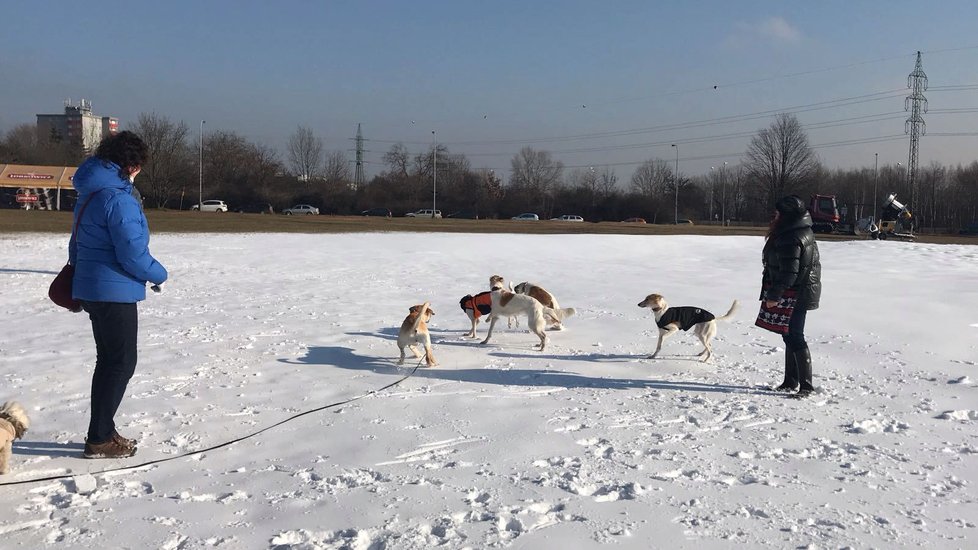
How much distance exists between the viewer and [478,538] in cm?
336

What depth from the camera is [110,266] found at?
420 cm

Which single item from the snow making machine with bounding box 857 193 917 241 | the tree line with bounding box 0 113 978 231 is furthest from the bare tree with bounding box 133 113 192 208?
the snow making machine with bounding box 857 193 917 241

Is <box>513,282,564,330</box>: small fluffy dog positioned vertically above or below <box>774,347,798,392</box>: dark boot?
above

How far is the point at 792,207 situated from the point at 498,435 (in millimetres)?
3279

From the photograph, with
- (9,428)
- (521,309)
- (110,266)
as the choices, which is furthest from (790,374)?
(9,428)

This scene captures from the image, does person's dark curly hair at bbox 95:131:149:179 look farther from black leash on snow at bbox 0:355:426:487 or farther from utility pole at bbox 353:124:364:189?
utility pole at bbox 353:124:364:189

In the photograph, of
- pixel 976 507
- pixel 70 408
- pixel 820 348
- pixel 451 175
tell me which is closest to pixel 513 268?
pixel 820 348

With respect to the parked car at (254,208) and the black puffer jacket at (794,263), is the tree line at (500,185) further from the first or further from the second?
the black puffer jacket at (794,263)

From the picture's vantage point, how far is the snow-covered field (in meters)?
3.49

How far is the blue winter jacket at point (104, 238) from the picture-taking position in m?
4.14

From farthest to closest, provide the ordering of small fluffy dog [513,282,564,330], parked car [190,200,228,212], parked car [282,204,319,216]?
parked car [282,204,319,216]
parked car [190,200,228,212]
small fluffy dog [513,282,564,330]

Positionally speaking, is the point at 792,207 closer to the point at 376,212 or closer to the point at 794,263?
the point at 794,263

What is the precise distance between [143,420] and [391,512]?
101 inches

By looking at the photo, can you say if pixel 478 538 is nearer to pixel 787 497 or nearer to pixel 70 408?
pixel 787 497
